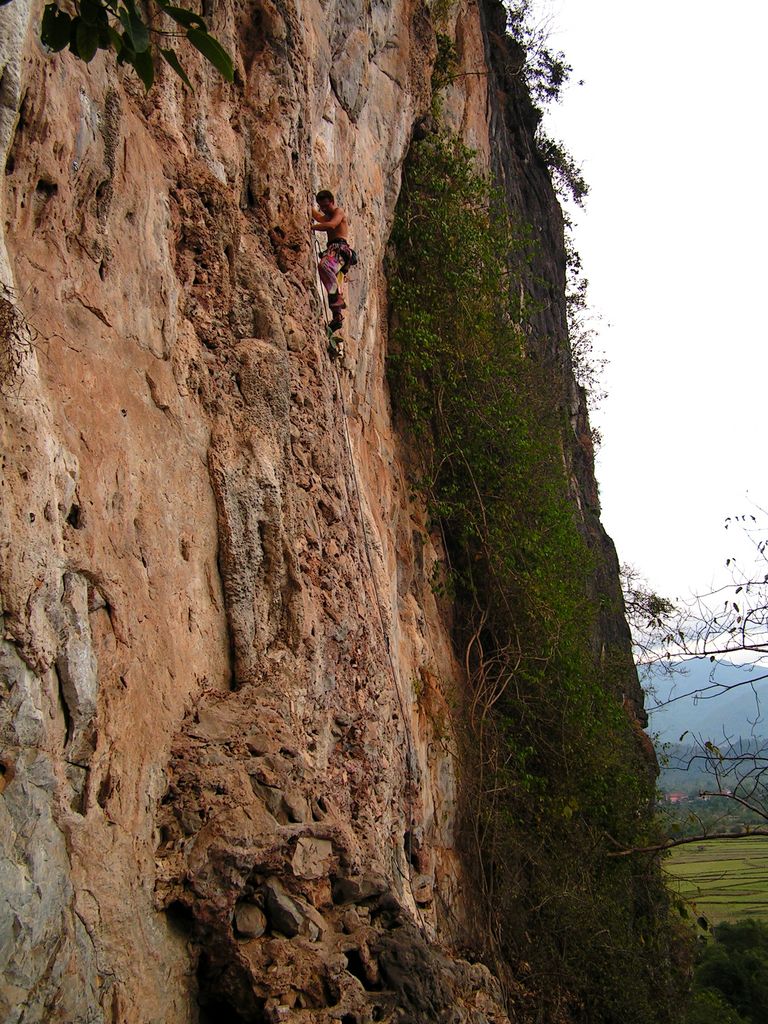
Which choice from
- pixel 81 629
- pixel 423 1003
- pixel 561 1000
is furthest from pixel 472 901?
pixel 81 629

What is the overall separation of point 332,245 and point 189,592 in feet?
13.0

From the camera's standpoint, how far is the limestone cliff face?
3328 mm

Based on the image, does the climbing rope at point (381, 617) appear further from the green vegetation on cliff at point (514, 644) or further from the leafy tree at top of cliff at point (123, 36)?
the leafy tree at top of cliff at point (123, 36)

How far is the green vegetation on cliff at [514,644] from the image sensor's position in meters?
9.02

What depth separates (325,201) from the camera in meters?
7.36

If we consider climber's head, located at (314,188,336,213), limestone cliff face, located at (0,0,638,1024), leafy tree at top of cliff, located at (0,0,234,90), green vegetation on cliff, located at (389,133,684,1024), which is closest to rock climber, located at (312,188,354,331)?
climber's head, located at (314,188,336,213)

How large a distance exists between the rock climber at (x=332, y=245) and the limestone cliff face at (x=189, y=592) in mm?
345

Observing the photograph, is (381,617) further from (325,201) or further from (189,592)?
(325,201)

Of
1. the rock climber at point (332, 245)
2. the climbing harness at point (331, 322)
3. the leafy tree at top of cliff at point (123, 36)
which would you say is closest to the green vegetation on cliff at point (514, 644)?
the climbing harness at point (331, 322)

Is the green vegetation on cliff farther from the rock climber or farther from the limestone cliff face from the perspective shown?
the rock climber

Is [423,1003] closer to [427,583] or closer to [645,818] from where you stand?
[427,583]

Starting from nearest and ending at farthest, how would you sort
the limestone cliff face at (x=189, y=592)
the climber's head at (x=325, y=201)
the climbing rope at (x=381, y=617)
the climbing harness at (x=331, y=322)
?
1. the limestone cliff face at (x=189, y=592)
2. the climbing rope at (x=381, y=617)
3. the climber's head at (x=325, y=201)
4. the climbing harness at (x=331, y=322)

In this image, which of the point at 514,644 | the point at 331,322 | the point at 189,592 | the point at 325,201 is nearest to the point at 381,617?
the point at 189,592

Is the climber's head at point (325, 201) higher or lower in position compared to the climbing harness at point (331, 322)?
higher
